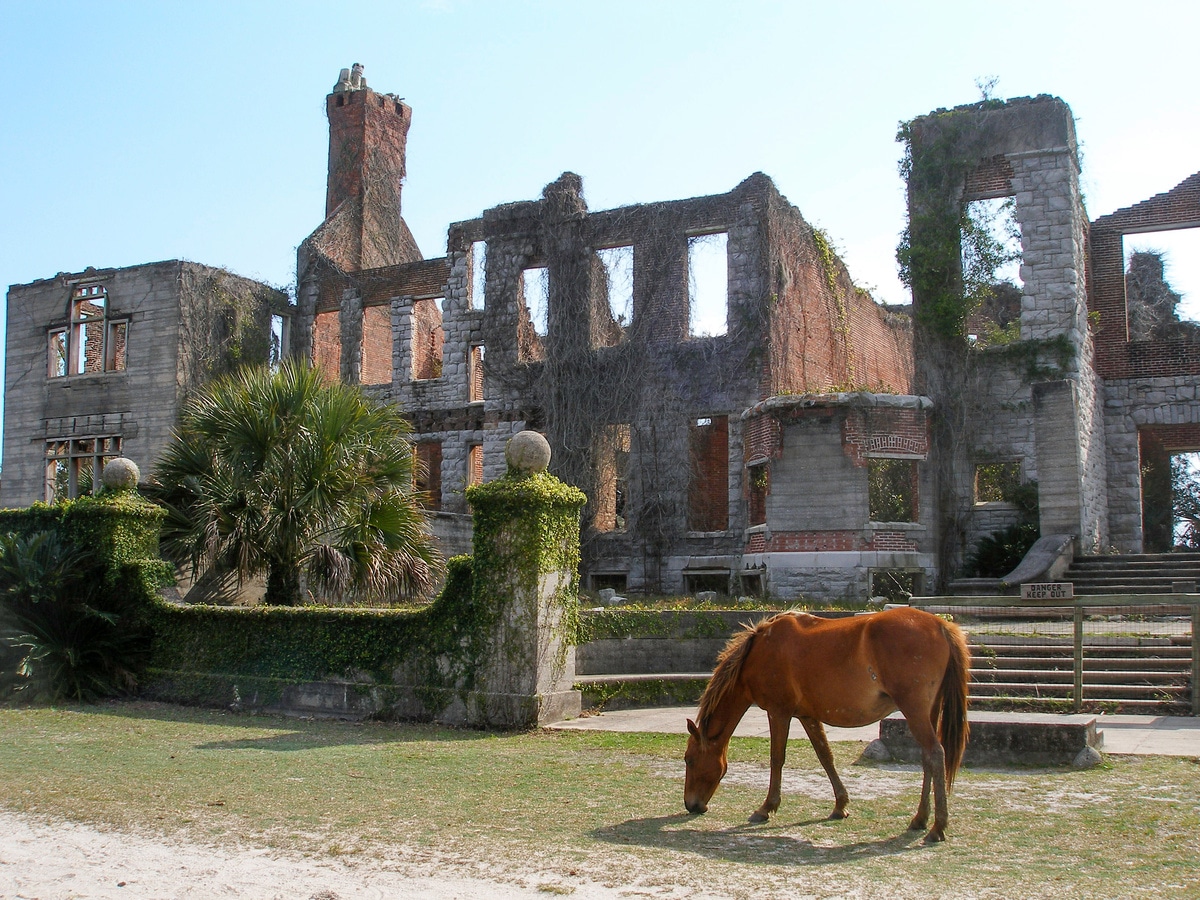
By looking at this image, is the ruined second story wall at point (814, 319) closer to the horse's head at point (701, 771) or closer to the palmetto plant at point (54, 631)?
the palmetto plant at point (54, 631)

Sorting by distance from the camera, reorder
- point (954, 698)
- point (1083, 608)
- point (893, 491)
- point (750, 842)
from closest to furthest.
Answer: point (750, 842) → point (954, 698) → point (1083, 608) → point (893, 491)

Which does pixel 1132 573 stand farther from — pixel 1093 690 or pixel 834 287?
pixel 834 287

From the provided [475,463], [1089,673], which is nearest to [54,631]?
[1089,673]

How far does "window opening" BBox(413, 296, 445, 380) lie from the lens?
2748 cm

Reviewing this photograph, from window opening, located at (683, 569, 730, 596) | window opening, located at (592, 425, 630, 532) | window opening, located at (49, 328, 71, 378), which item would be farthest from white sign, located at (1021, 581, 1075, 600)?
window opening, located at (49, 328, 71, 378)

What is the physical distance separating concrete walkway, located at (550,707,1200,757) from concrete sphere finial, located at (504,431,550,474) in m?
2.65

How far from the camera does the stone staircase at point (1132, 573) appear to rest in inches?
683

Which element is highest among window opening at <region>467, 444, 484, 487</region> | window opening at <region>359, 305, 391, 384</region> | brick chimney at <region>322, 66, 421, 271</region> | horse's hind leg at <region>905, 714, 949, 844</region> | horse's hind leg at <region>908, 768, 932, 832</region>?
brick chimney at <region>322, 66, 421, 271</region>

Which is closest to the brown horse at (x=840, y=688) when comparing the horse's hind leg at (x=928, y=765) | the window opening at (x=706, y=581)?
the horse's hind leg at (x=928, y=765)

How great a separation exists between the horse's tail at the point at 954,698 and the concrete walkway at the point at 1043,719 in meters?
2.47

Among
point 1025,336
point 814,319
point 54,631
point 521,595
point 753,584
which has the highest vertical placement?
point 814,319

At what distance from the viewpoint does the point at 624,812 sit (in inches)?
274

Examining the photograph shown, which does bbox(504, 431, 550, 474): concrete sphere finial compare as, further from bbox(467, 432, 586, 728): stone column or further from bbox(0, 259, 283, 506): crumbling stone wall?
bbox(0, 259, 283, 506): crumbling stone wall

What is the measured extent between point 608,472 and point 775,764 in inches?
692
